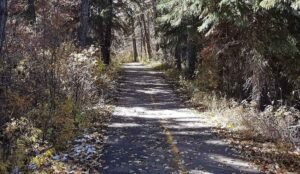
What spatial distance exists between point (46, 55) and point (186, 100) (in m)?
9.51

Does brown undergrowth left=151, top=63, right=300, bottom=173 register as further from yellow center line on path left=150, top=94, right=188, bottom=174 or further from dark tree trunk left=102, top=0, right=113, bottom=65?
dark tree trunk left=102, top=0, right=113, bottom=65

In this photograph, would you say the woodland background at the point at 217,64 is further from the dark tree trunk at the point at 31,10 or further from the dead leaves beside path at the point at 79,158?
the dark tree trunk at the point at 31,10

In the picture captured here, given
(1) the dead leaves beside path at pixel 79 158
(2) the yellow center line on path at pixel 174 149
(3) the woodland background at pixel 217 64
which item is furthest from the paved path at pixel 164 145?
(3) the woodland background at pixel 217 64

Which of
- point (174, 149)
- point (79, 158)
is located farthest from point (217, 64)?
point (79, 158)

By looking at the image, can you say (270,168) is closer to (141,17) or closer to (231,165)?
(231,165)

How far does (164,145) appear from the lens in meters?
11.3

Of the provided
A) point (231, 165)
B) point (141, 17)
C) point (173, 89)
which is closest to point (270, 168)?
point (231, 165)

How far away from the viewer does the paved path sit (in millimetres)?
9375

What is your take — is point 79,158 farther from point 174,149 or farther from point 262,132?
point 262,132

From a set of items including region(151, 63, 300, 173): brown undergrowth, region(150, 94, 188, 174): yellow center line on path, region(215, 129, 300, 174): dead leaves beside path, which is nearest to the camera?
region(150, 94, 188, 174): yellow center line on path

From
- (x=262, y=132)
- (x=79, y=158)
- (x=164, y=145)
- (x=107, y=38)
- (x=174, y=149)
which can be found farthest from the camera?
(x=107, y=38)

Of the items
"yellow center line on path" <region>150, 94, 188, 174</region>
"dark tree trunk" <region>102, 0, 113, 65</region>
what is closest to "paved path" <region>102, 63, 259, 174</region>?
"yellow center line on path" <region>150, 94, 188, 174</region>

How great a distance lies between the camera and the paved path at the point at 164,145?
938 centimetres

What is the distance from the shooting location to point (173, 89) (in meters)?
25.3
